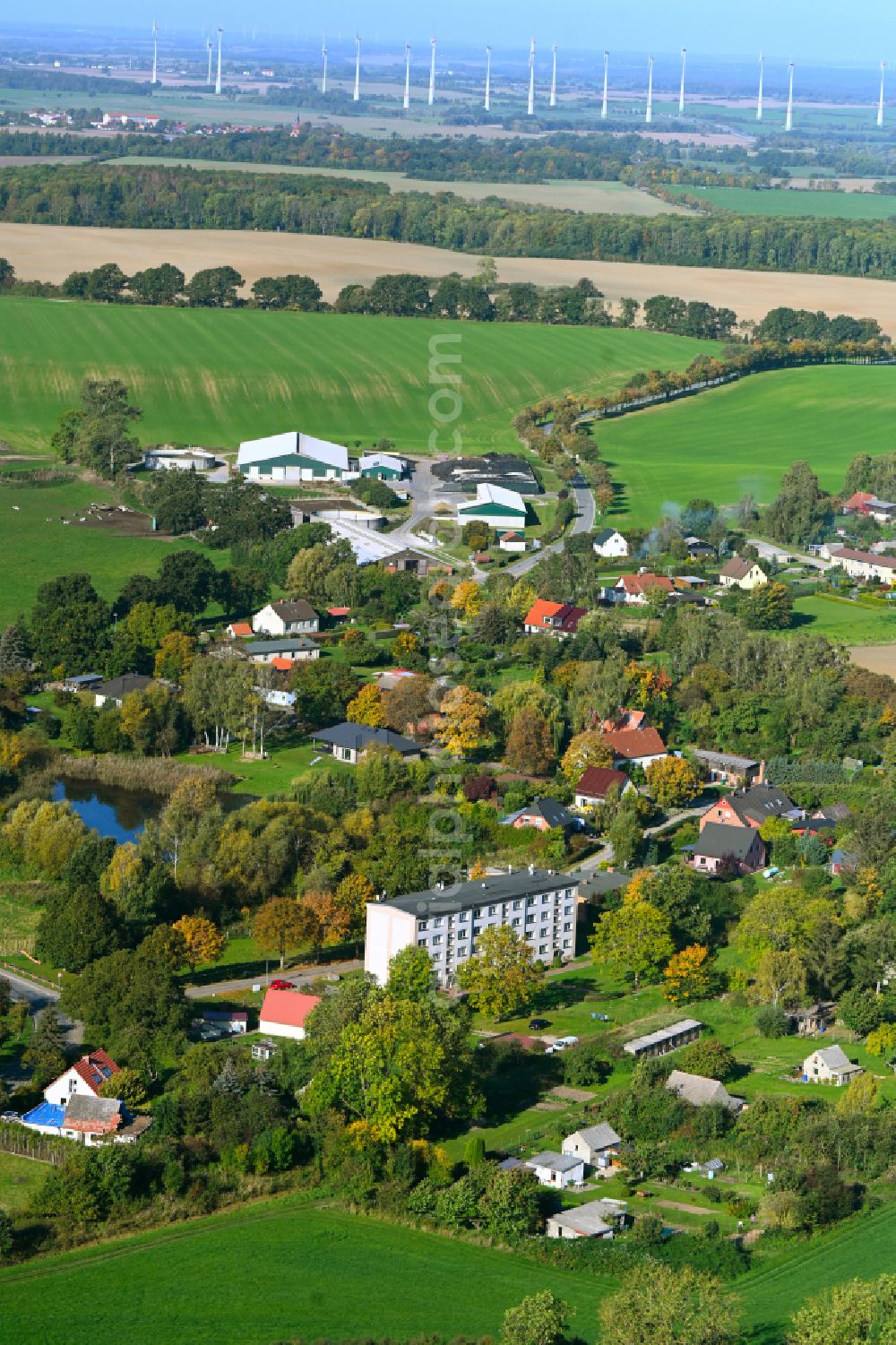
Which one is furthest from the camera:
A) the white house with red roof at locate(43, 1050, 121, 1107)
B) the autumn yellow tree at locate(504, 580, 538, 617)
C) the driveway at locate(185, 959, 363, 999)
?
the autumn yellow tree at locate(504, 580, 538, 617)

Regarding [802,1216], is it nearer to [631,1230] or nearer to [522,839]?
[631,1230]

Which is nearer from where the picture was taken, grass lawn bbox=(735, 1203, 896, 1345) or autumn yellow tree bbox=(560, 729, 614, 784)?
grass lawn bbox=(735, 1203, 896, 1345)

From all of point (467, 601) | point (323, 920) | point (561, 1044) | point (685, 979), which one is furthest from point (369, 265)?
point (561, 1044)

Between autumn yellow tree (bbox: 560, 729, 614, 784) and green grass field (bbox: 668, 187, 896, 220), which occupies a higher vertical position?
green grass field (bbox: 668, 187, 896, 220)

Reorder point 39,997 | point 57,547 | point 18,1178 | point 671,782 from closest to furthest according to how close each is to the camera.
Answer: point 18,1178 → point 39,997 → point 671,782 → point 57,547

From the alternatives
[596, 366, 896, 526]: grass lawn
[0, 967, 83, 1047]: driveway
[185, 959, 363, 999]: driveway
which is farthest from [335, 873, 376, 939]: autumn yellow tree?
[596, 366, 896, 526]: grass lawn

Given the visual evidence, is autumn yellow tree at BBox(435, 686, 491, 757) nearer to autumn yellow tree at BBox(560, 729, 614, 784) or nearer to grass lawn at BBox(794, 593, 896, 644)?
autumn yellow tree at BBox(560, 729, 614, 784)

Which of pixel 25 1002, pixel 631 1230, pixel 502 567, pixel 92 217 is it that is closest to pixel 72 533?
pixel 502 567

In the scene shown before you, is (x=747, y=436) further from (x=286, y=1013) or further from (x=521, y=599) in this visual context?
(x=286, y=1013)
